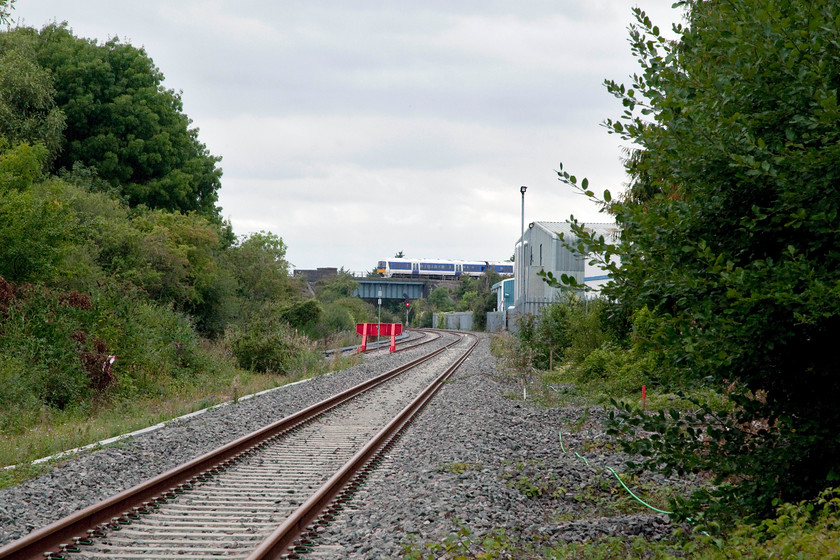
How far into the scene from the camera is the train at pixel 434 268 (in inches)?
4087

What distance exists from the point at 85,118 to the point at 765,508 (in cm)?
3657

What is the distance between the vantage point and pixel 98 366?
16.3 meters

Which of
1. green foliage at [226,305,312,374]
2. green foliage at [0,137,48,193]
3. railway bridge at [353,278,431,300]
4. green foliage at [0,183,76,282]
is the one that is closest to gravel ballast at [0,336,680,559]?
green foliage at [0,183,76,282]

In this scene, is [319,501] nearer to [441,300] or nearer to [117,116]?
[117,116]

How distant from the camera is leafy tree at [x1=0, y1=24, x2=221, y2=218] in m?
35.6

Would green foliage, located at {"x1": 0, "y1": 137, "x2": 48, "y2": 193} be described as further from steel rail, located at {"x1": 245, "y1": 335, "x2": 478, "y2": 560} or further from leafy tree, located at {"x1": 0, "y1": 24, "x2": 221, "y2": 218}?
leafy tree, located at {"x1": 0, "y1": 24, "x2": 221, "y2": 218}

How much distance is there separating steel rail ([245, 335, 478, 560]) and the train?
8959 centimetres

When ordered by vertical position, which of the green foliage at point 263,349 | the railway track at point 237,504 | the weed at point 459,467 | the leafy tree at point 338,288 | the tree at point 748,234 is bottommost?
the railway track at point 237,504

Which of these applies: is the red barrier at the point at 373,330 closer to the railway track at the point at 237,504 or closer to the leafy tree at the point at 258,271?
the leafy tree at the point at 258,271

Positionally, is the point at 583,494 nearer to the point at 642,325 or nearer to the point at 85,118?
the point at 642,325

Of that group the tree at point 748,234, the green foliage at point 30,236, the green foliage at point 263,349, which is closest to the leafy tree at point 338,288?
the green foliage at point 263,349

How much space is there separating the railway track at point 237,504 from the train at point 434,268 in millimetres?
90328

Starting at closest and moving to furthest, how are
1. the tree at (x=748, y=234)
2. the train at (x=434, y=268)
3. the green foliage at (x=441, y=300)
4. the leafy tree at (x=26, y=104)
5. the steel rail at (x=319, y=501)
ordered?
the tree at (x=748, y=234) → the steel rail at (x=319, y=501) → the leafy tree at (x=26, y=104) → the train at (x=434, y=268) → the green foliage at (x=441, y=300)

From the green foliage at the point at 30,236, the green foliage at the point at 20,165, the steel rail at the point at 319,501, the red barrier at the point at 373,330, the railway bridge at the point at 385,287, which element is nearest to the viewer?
the steel rail at the point at 319,501
